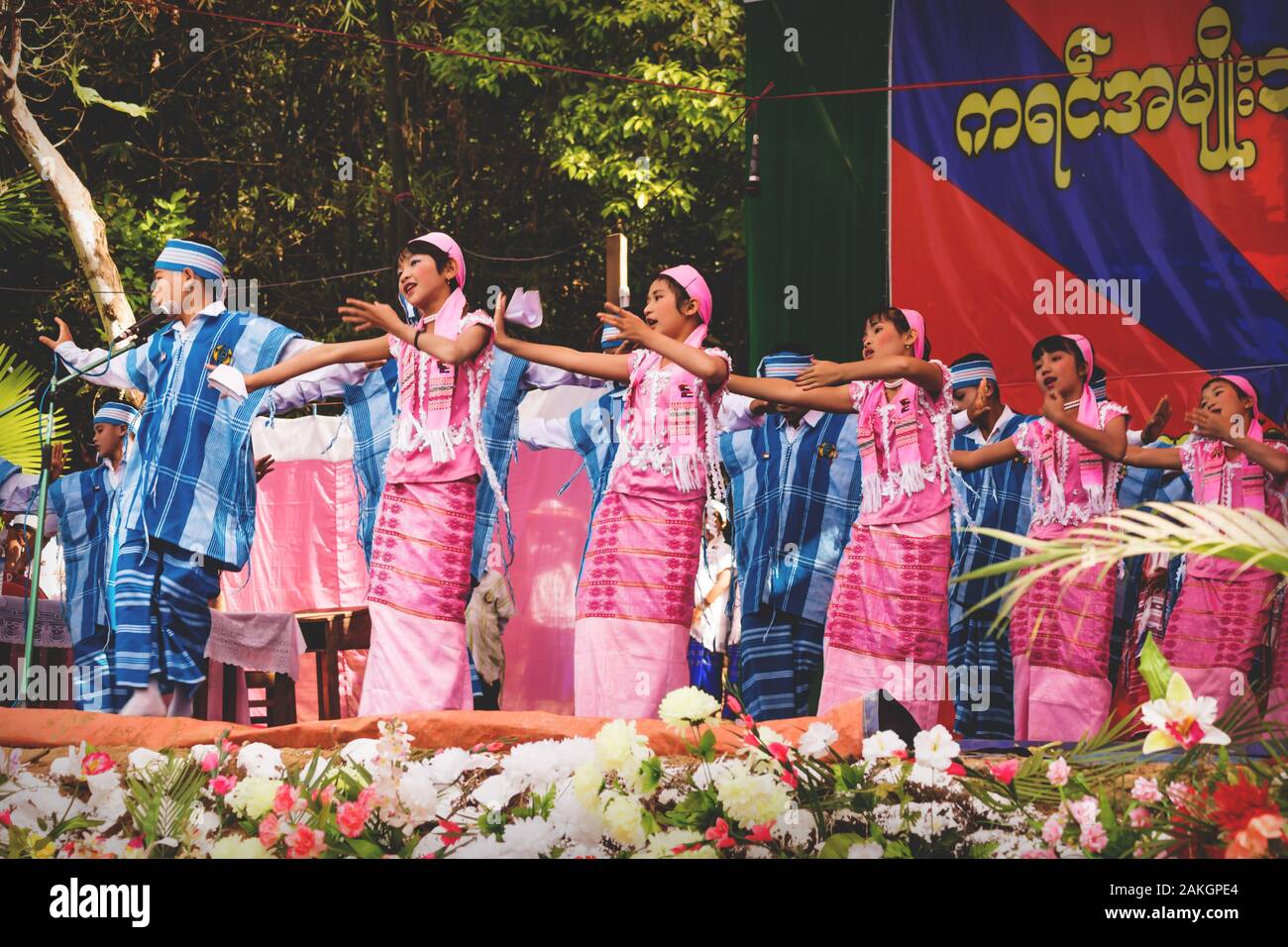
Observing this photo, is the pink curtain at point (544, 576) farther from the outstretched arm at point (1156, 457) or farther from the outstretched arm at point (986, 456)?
the outstretched arm at point (1156, 457)

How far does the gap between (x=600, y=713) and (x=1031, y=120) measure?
2.86 metres

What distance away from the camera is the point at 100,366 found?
605 cm

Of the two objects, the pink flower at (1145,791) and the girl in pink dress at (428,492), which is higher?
the girl in pink dress at (428,492)

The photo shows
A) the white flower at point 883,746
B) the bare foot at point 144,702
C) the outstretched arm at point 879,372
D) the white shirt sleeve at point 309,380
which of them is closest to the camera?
the white flower at point 883,746

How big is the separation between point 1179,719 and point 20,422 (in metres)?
5.17

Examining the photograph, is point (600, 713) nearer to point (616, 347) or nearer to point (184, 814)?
point (616, 347)

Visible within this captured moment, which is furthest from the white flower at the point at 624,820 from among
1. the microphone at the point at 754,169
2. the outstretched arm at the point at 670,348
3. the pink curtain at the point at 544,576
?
the microphone at the point at 754,169

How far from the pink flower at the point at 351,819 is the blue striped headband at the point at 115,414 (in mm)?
3234

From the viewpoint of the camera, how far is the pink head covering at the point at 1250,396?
5816 mm

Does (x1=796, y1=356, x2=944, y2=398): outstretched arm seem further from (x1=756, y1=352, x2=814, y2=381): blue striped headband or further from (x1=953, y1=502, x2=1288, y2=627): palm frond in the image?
(x1=953, y1=502, x2=1288, y2=627): palm frond

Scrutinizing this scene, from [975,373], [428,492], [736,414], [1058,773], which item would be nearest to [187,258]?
[428,492]

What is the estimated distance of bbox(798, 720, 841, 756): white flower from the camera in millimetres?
3994

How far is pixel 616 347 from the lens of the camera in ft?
19.5
